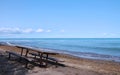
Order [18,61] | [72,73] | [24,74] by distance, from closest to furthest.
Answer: [24,74] → [72,73] → [18,61]

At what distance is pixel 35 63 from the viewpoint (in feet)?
42.1

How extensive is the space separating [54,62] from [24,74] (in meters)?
3.73

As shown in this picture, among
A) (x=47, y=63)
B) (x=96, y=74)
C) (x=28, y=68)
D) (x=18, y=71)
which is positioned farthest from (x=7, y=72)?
(x=96, y=74)

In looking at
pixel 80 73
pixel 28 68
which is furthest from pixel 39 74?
pixel 80 73

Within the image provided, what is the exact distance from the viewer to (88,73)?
37.9 feet

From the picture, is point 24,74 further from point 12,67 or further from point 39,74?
point 12,67

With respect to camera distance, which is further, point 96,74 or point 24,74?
point 96,74

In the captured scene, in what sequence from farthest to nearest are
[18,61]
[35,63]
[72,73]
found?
[18,61] → [35,63] → [72,73]

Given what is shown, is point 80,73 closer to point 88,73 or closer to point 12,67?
point 88,73

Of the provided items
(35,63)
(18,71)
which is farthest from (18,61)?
(18,71)

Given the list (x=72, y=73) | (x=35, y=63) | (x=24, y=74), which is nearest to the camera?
(x=24, y=74)

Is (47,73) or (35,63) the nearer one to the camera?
(47,73)

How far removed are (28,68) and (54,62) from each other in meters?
2.54

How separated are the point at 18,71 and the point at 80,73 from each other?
119 inches
